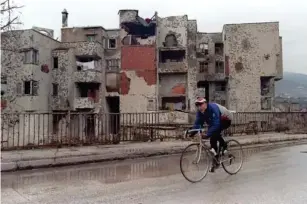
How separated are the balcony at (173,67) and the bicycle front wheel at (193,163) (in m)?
43.6

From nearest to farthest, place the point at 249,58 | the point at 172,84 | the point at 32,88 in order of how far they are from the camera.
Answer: the point at 32,88
the point at 172,84
the point at 249,58

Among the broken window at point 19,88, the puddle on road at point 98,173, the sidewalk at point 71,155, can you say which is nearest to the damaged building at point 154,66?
the broken window at point 19,88

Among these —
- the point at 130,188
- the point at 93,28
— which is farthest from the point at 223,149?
the point at 93,28

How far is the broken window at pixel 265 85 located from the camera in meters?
54.8

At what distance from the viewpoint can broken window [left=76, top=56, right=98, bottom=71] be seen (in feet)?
165

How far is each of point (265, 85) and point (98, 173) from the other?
164 ft

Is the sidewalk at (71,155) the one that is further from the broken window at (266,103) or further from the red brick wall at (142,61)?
the broken window at (266,103)

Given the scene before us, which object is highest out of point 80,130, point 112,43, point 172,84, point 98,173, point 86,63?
point 112,43

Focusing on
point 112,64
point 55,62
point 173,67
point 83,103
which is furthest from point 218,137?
point 112,64

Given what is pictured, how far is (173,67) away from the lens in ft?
169

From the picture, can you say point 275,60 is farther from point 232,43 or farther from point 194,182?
point 194,182

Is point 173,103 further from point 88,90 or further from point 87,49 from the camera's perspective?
point 87,49

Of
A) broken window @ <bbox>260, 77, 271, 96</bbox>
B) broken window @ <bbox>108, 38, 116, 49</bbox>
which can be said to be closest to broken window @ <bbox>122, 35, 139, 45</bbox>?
broken window @ <bbox>108, 38, 116, 49</bbox>

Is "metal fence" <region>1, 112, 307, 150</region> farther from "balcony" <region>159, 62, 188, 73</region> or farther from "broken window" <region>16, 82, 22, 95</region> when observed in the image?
"balcony" <region>159, 62, 188, 73</region>
